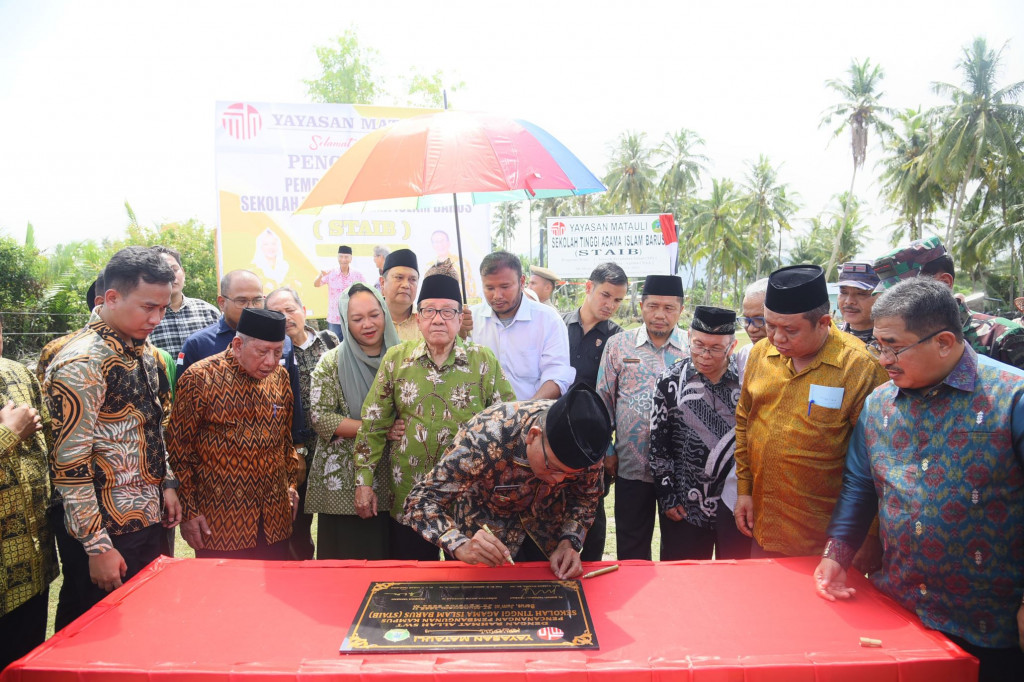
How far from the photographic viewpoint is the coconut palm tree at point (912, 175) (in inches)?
1318

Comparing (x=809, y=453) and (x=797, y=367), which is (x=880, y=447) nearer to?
(x=809, y=453)

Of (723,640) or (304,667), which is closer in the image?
(304,667)

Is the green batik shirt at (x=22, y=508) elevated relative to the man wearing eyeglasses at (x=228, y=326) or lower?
lower

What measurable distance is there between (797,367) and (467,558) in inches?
62.2

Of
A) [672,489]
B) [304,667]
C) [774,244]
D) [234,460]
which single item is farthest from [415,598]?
[774,244]

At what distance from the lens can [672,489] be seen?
312 centimetres

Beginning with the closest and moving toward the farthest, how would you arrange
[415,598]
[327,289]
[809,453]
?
[415,598] → [809,453] → [327,289]

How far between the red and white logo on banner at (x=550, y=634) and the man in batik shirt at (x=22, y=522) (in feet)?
6.43

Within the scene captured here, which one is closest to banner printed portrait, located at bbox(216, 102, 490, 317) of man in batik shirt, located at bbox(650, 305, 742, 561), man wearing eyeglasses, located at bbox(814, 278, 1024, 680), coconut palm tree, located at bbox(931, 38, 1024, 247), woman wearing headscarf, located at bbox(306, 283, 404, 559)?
woman wearing headscarf, located at bbox(306, 283, 404, 559)

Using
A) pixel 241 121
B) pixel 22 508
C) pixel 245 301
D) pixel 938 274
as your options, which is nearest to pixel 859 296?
pixel 938 274

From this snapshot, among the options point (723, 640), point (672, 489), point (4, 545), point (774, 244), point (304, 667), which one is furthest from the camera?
point (774, 244)

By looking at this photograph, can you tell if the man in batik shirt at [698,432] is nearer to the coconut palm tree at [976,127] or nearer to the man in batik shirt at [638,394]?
the man in batik shirt at [638,394]

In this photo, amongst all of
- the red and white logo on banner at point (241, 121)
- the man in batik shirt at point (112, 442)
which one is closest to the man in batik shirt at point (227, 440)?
the man in batik shirt at point (112, 442)

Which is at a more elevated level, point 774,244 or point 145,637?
point 774,244
